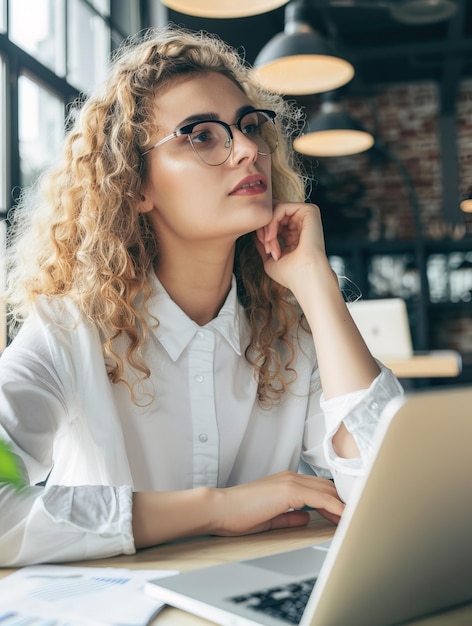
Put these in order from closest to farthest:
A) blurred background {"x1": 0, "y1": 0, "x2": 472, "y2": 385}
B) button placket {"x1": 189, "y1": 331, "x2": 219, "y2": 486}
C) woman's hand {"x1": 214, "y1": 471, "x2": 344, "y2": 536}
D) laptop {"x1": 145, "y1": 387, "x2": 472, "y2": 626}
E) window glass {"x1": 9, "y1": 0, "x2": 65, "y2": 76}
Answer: laptop {"x1": 145, "y1": 387, "x2": 472, "y2": 626}, woman's hand {"x1": 214, "y1": 471, "x2": 344, "y2": 536}, button placket {"x1": 189, "y1": 331, "x2": 219, "y2": 486}, window glass {"x1": 9, "y1": 0, "x2": 65, "y2": 76}, blurred background {"x1": 0, "y1": 0, "x2": 472, "y2": 385}

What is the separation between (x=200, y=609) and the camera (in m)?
0.69

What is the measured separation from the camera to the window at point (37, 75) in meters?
3.49

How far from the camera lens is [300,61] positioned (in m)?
3.55

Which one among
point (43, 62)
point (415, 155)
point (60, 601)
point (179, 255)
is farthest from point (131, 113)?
point (415, 155)

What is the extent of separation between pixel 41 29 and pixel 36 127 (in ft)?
1.77

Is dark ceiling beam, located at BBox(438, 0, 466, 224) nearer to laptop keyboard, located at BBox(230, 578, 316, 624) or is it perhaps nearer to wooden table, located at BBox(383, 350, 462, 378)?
wooden table, located at BBox(383, 350, 462, 378)

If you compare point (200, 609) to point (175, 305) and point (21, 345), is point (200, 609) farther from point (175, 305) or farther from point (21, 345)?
point (175, 305)

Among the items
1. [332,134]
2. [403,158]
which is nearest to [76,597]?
[332,134]

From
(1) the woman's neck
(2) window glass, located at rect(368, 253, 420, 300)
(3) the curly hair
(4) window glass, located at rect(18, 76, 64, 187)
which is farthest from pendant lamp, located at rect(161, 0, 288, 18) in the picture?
(2) window glass, located at rect(368, 253, 420, 300)

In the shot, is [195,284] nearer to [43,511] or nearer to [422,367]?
[43,511]

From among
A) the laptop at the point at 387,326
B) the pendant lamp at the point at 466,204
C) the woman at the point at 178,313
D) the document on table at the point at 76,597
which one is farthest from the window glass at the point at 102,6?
the document on table at the point at 76,597

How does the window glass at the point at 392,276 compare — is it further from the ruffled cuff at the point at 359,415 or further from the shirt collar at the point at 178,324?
the ruffled cuff at the point at 359,415

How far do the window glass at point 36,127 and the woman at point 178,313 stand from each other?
211cm

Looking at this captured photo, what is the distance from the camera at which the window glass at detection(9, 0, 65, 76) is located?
359cm
